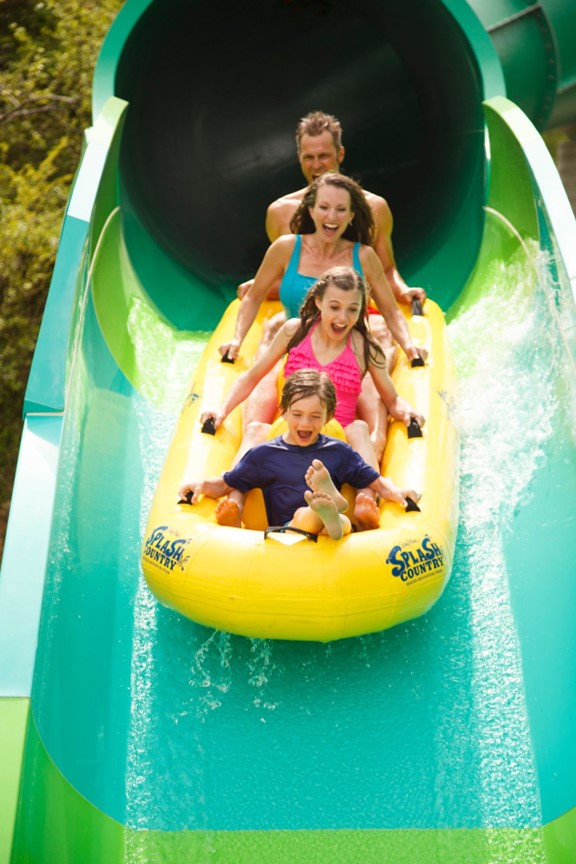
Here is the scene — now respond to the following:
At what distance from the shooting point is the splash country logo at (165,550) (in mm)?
2859

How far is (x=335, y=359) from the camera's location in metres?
3.46

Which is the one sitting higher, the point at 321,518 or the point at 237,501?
the point at 321,518

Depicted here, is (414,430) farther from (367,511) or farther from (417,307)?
(417,307)

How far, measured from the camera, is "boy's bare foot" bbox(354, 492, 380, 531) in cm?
300

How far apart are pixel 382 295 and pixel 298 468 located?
119cm

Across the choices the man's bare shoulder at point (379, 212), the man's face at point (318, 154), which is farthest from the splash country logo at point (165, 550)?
the man's face at point (318, 154)

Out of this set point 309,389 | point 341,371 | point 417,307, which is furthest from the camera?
point 417,307

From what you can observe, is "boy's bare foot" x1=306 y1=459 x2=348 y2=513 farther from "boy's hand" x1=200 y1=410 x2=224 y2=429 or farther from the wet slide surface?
"boy's hand" x1=200 y1=410 x2=224 y2=429

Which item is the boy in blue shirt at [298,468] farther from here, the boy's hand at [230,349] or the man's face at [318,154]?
the man's face at [318,154]

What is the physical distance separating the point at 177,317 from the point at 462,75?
183 centimetres

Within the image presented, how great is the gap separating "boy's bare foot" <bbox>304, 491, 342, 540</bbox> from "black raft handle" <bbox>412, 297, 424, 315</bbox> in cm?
170

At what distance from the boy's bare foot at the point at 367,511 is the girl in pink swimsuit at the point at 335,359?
25 centimetres

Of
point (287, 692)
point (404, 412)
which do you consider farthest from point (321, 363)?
point (287, 692)

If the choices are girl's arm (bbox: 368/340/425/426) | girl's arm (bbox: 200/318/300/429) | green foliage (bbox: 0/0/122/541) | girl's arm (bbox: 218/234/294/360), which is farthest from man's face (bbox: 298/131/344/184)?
green foliage (bbox: 0/0/122/541)
